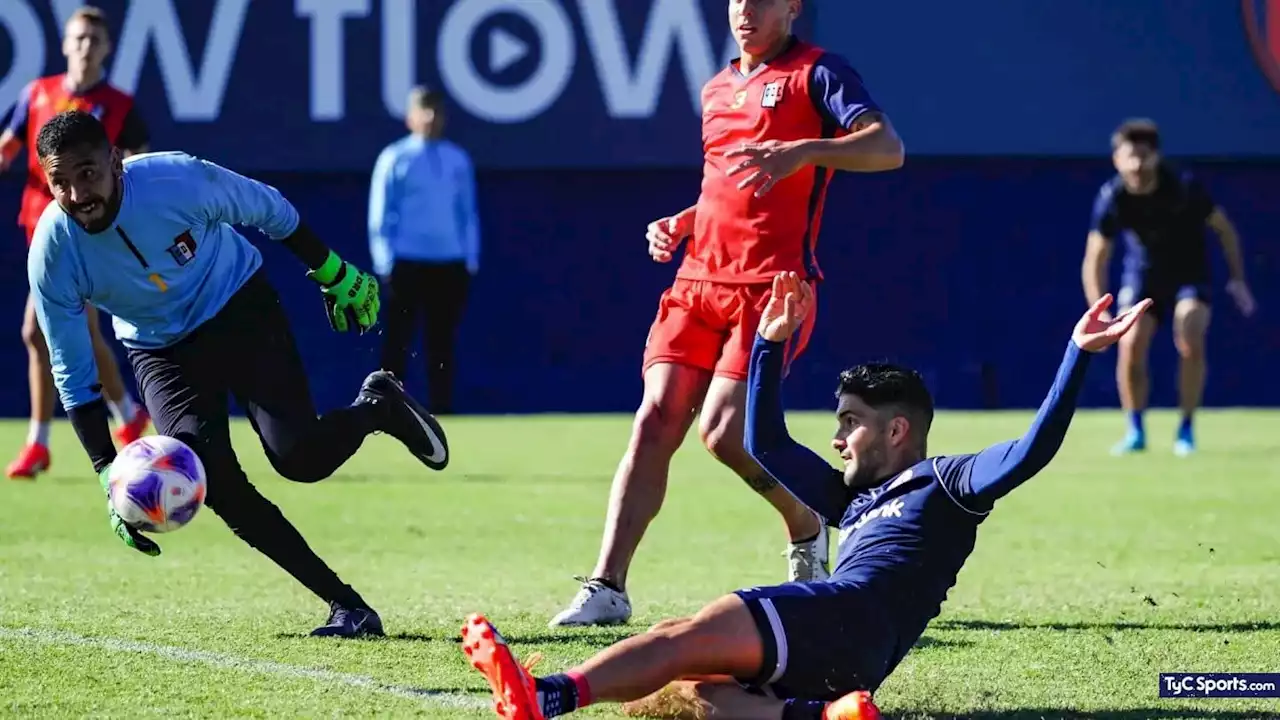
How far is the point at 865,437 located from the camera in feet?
20.0

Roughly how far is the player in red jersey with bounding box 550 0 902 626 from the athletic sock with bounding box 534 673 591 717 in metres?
2.24

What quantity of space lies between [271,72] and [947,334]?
658cm

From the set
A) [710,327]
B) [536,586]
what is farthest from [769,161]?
[536,586]

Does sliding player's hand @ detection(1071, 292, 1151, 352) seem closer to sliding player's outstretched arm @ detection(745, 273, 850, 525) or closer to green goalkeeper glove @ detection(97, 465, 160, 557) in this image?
sliding player's outstretched arm @ detection(745, 273, 850, 525)

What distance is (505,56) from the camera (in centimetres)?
1828

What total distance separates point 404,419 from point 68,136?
209cm

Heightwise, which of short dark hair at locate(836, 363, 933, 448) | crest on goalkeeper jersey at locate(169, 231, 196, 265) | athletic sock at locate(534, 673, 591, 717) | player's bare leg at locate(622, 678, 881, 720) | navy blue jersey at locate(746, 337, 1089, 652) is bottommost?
player's bare leg at locate(622, 678, 881, 720)

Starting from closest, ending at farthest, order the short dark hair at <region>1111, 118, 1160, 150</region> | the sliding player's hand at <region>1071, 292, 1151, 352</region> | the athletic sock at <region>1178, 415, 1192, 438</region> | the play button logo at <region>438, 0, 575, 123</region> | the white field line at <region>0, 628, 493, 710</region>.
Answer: the sliding player's hand at <region>1071, 292, 1151, 352</region> → the white field line at <region>0, 628, 493, 710</region> → the short dark hair at <region>1111, 118, 1160, 150</region> → the athletic sock at <region>1178, 415, 1192, 438</region> → the play button logo at <region>438, 0, 575, 123</region>

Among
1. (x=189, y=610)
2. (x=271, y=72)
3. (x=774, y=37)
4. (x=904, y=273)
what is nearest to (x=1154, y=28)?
(x=904, y=273)

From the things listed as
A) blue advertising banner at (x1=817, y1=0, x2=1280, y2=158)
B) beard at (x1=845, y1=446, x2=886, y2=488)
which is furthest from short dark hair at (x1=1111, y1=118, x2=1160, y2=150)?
beard at (x1=845, y1=446, x2=886, y2=488)

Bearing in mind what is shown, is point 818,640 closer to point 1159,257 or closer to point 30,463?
point 30,463

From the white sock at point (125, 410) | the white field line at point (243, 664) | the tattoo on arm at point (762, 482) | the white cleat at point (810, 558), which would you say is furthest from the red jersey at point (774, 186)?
the white sock at point (125, 410)

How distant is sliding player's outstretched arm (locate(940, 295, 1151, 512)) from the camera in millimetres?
5445

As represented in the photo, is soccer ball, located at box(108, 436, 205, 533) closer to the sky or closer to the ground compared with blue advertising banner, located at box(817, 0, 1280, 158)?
closer to the ground
